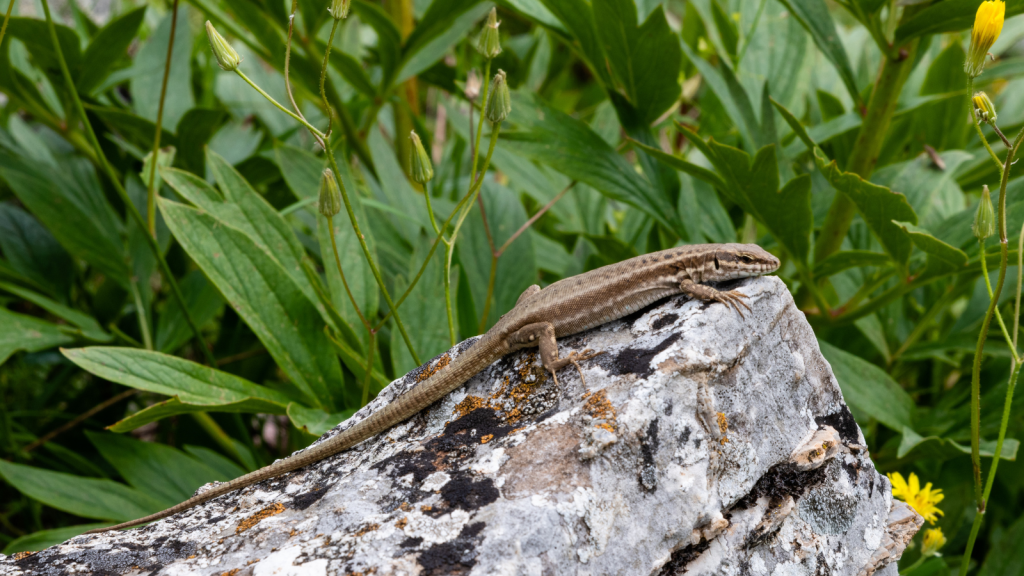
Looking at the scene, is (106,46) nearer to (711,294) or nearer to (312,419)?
(312,419)

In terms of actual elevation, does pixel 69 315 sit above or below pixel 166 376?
above

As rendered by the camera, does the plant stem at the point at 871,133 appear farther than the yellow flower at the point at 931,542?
Yes

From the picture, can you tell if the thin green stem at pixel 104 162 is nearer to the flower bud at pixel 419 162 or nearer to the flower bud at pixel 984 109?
the flower bud at pixel 419 162

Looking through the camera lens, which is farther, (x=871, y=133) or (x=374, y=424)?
(x=871, y=133)

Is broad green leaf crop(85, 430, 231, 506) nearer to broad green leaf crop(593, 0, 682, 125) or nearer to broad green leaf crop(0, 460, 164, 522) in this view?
broad green leaf crop(0, 460, 164, 522)

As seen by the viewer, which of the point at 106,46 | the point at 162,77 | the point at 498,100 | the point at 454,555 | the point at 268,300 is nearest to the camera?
the point at 454,555

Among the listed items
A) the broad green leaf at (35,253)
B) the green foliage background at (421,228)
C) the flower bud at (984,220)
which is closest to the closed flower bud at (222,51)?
the green foliage background at (421,228)

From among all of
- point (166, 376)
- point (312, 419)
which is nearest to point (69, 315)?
point (166, 376)
